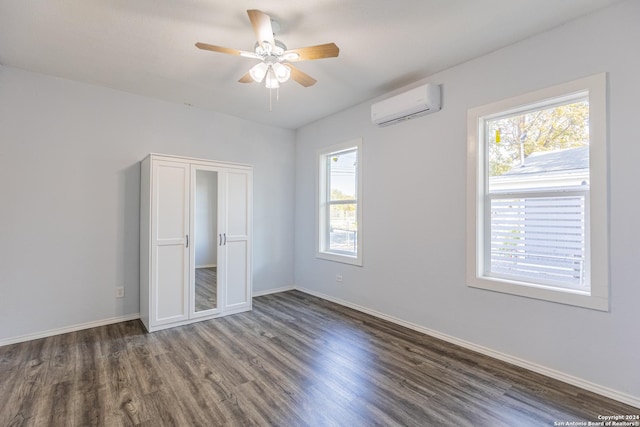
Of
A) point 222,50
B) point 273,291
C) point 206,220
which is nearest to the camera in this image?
point 222,50

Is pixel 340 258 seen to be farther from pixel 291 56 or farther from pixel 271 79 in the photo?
pixel 291 56

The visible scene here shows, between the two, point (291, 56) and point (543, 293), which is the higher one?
point (291, 56)

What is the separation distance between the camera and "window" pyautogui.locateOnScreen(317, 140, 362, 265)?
4.01 metres

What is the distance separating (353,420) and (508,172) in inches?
92.9

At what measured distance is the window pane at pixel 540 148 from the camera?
2285mm

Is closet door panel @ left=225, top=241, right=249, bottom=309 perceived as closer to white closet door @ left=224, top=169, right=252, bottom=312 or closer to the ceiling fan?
white closet door @ left=224, top=169, right=252, bottom=312

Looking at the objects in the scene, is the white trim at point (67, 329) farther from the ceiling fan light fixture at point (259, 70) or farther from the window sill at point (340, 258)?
the ceiling fan light fixture at point (259, 70)

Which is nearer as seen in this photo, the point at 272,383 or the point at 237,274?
the point at 272,383

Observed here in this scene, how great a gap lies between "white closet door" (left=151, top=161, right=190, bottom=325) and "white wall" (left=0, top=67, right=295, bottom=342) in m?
0.57

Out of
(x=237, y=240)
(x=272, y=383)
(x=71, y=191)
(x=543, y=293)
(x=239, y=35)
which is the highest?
(x=239, y=35)

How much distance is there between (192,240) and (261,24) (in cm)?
Answer: 243

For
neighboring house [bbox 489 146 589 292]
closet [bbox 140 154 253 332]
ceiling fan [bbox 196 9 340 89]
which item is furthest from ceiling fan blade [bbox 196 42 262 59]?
neighboring house [bbox 489 146 589 292]

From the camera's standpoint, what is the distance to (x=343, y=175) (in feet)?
14.4

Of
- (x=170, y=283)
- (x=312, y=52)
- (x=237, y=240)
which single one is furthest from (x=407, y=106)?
(x=170, y=283)
